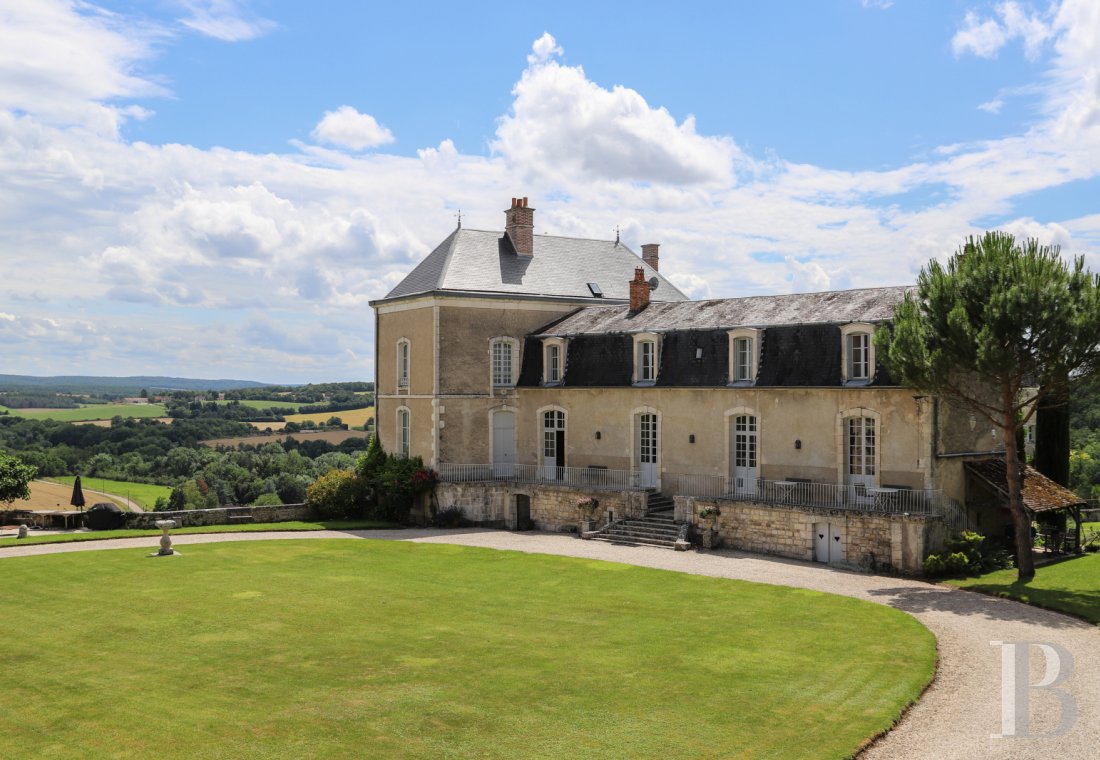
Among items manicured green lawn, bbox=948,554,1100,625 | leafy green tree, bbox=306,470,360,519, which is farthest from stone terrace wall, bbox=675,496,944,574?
leafy green tree, bbox=306,470,360,519

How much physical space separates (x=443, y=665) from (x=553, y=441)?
17657 millimetres

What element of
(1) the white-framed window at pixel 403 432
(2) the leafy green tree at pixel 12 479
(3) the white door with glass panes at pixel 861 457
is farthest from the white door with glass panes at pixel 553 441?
(2) the leafy green tree at pixel 12 479

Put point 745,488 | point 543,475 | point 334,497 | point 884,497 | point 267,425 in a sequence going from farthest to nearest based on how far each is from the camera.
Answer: point 267,425, point 334,497, point 543,475, point 745,488, point 884,497

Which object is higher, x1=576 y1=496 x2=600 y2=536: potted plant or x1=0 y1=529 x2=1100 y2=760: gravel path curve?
x1=576 y1=496 x2=600 y2=536: potted plant

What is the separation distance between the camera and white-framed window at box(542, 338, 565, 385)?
30.9m

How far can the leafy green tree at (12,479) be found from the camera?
95.6ft

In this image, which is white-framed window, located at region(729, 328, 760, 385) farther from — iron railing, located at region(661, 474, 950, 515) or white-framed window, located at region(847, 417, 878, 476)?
white-framed window, located at region(847, 417, 878, 476)

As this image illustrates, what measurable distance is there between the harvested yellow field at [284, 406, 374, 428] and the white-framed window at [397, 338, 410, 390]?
62325 mm

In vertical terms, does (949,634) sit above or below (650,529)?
below

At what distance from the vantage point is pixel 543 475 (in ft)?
101

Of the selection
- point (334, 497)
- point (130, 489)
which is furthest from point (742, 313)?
point (130, 489)

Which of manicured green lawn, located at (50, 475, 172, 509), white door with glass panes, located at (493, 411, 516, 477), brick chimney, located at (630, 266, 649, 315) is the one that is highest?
brick chimney, located at (630, 266, 649, 315)

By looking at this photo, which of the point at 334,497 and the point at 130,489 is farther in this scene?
the point at 130,489

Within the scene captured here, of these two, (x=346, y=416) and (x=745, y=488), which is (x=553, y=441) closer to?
(x=745, y=488)
